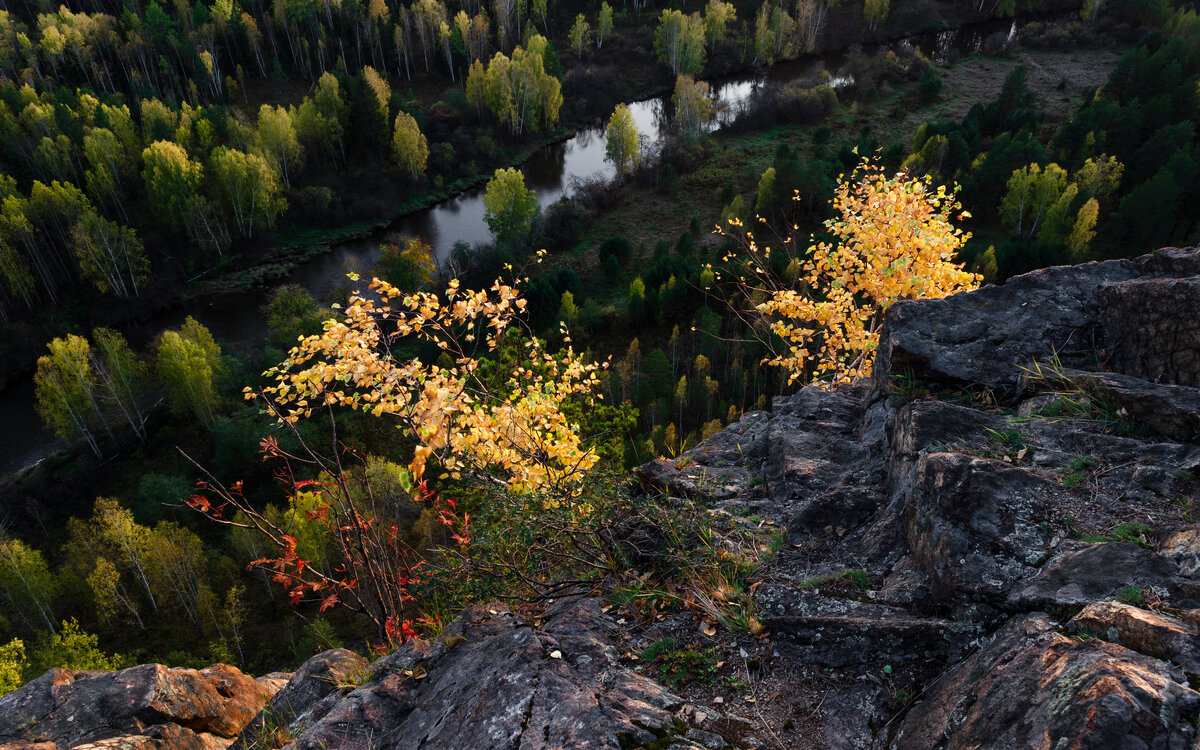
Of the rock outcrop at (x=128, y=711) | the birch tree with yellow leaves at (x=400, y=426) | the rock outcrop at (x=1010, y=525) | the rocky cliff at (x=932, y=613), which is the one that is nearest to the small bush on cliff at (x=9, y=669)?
the rock outcrop at (x=128, y=711)

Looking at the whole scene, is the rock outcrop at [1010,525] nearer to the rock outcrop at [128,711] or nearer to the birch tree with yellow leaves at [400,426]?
the birch tree with yellow leaves at [400,426]

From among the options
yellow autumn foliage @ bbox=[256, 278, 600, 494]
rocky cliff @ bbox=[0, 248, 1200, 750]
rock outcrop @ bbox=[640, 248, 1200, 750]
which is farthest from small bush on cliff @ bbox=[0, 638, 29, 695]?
rock outcrop @ bbox=[640, 248, 1200, 750]

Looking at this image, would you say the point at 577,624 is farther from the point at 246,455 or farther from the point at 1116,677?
the point at 246,455

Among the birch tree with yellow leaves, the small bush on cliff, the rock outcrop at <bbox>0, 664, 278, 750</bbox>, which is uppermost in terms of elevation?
the birch tree with yellow leaves

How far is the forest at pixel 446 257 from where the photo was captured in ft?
29.5

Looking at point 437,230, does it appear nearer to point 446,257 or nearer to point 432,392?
point 446,257

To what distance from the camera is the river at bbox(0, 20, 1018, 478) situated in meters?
40.9

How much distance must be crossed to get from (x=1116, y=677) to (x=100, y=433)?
50.0m

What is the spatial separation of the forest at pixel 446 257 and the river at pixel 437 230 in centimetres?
121

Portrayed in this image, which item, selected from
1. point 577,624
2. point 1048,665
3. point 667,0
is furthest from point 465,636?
point 667,0

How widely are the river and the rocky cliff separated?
44.1 metres

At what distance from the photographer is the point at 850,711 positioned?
182 inches

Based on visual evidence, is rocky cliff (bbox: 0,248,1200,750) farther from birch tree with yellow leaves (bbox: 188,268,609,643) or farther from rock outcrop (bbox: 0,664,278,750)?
birch tree with yellow leaves (bbox: 188,268,609,643)

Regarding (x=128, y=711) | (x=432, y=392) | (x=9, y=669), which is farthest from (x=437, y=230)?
(x=432, y=392)
